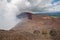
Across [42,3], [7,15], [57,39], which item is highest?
[42,3]

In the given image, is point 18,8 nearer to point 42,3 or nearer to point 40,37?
point 42,3

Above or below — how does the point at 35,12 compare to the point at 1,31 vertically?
above

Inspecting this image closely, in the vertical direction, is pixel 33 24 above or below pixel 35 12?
below

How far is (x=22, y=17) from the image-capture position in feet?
7.16

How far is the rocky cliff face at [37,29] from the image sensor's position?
6.82ft

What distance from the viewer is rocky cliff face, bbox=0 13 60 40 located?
2.08 metres

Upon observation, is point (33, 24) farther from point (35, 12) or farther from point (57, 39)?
point (57, 39)

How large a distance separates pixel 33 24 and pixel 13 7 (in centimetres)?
37

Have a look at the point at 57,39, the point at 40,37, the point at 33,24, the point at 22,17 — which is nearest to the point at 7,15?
the point at 22,17

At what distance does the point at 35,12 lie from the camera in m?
2.18

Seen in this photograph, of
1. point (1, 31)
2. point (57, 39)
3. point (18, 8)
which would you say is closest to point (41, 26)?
point (57, 39)

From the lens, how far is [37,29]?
2.11 meters

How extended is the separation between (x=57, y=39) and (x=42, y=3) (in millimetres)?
529

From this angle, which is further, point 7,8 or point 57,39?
point 7,8
